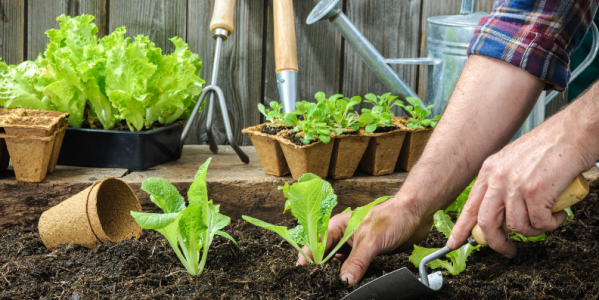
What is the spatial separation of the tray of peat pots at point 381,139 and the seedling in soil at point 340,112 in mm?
31

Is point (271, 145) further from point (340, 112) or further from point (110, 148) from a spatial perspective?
point (110, 148)

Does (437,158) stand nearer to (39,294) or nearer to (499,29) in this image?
(499,29)

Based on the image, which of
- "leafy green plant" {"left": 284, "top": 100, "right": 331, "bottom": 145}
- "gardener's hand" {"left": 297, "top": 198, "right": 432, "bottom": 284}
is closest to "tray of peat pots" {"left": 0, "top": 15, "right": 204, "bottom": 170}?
"leafy green plant" {"left": 284, "top": 100, "right": 331, "bottom": 145}

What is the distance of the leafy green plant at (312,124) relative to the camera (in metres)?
1.08

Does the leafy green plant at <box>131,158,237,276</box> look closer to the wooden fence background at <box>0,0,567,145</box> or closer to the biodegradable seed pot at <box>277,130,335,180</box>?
the biodegradable seed pot at <box>277,130,335,180</box>

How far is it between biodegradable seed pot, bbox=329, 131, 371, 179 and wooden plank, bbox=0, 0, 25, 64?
121 cm

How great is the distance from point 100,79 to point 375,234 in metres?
0.85

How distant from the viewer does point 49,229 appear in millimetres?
935

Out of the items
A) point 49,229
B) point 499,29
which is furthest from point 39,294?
point 499,29

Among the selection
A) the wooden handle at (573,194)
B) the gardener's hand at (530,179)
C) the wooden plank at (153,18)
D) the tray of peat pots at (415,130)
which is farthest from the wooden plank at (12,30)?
the wooden handle at (573,194)

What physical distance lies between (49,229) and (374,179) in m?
0.81

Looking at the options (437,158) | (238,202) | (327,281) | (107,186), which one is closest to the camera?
(327,281)

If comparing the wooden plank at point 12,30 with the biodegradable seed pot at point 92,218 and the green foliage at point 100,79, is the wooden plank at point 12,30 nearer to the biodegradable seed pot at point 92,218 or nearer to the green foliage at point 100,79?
the green foliage at point 100,79

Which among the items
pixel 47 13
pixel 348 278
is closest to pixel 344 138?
pixel 348 278
